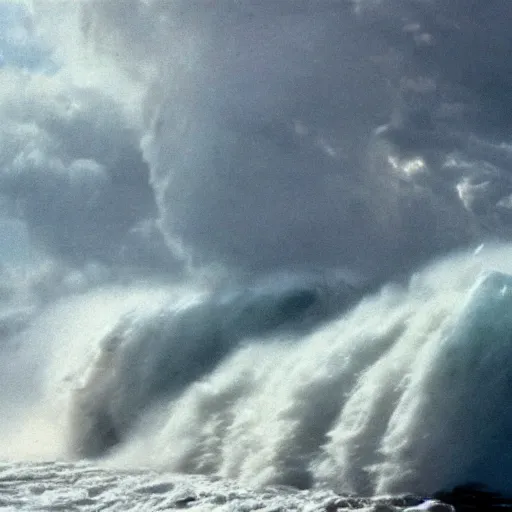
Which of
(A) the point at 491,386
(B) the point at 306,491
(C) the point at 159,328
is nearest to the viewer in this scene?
(B) the point at 306,491

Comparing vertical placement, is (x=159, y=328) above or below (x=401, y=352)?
above

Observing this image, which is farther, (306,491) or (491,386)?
(491,386)

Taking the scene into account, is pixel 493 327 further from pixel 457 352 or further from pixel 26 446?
pixel 26 446

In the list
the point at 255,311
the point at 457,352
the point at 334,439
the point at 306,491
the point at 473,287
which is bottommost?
the point at 306,491

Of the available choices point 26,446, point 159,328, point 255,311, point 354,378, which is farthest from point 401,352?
point 26,446

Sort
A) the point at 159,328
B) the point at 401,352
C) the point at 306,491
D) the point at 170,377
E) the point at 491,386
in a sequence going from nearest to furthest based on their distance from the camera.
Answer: the point at 306,491
the point at 491,386
the point at 401,352
the point at 170,377
the point at 159,328

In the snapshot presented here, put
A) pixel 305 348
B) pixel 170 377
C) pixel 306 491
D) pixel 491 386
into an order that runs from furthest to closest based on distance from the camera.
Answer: pixel 170 377 → pixel 305 348 → pixel 491 386 → pixel 306 491

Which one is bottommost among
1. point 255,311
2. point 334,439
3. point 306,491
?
point 306,491

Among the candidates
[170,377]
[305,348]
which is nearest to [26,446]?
[170,377]

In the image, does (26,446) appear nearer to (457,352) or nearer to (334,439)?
(334,439)
